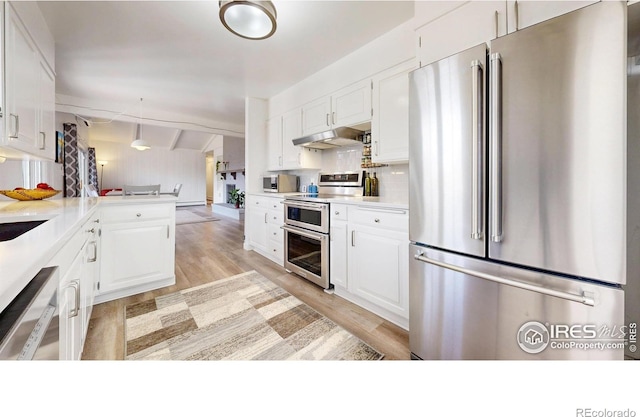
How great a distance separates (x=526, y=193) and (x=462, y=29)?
0.97 meters

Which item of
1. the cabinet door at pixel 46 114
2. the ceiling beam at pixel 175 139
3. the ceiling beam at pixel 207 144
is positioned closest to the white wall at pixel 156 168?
the ceiling beam at pixel 207 144

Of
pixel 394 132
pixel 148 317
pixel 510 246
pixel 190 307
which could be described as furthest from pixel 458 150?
pixel 148 317

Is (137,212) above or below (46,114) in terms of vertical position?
below

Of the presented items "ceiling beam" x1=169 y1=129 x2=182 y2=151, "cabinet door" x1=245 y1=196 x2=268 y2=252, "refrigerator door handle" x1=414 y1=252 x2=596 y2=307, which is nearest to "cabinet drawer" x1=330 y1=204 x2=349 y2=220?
"refrigerator door handle" x1=414 y1=252 x2=596 y2=307

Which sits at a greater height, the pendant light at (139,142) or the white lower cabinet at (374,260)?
the pendant light at (139,142)

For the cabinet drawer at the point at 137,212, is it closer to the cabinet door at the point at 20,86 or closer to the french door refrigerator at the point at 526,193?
the cabinet door at the point at 20,86

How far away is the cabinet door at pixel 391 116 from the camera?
80.6 inches

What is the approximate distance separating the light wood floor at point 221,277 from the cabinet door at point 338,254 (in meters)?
0.19

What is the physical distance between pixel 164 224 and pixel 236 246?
1730 millimetres

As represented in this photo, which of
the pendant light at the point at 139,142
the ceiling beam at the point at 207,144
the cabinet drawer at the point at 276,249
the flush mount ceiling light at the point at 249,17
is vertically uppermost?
the ceiling beam at the point at 207,144

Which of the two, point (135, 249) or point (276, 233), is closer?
point (135, 249)

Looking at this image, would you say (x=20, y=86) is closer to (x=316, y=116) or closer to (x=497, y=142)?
(x=316, y=116)

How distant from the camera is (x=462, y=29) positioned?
1.29m

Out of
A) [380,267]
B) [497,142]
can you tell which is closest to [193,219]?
[380,267]
